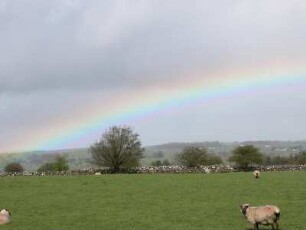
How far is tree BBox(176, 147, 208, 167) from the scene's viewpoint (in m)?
80.9

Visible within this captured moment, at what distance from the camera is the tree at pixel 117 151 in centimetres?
7281

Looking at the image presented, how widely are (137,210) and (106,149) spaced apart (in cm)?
5185

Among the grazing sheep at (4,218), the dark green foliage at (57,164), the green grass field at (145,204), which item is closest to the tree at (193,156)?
the dark green foliage at (57,164)

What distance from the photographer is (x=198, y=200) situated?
26.1m

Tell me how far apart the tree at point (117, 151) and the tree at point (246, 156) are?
13256 millimetres

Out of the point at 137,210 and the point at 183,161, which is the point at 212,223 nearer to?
the point at 137,210

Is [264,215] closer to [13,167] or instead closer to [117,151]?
[117,151]

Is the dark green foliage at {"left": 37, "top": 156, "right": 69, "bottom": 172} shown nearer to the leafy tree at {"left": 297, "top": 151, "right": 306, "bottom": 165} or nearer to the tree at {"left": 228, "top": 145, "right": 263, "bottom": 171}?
the tree at {"left": 228, "top": 145, "right": 263, "bottom": 171}

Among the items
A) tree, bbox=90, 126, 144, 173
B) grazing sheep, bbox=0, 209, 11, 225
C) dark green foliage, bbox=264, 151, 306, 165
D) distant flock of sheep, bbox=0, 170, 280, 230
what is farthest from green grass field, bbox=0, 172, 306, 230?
dark green foliage, bbox=264, 151, 306, 165

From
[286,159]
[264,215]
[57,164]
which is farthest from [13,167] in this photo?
[264,215]

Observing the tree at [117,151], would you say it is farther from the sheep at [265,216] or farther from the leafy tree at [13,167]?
the sheep at [265,216]

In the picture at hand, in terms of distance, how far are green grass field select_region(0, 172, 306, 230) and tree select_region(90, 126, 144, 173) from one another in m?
35.6

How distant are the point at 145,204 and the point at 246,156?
50434 millimetres

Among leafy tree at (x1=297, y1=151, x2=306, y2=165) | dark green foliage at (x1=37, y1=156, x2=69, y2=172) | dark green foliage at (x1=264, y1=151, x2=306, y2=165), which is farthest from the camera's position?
dark green foliage at (x1=264, y1=151, x2=306, y2=165)
